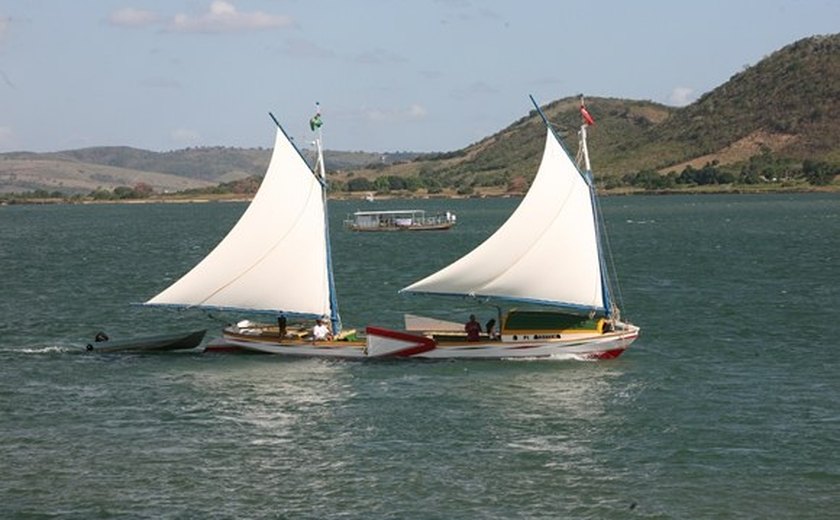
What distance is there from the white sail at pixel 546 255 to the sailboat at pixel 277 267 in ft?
14.4

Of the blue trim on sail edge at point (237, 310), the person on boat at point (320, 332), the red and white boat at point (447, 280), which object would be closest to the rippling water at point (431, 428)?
the red and white boat at point (447, 280)

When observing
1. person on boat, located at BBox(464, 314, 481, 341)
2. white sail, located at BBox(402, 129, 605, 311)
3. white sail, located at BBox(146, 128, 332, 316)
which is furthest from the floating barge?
person on boat, located at BBox(464, 314, 481, 341)

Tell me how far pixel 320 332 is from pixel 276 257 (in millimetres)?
3816

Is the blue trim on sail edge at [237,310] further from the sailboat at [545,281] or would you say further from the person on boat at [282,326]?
the sailboat at [545,281]

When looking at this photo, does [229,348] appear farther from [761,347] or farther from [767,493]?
[767,493]

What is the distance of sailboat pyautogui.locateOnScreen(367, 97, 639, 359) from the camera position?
5397 centimetres

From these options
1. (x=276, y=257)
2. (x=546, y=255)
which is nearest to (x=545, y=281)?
(x=546, y=255)

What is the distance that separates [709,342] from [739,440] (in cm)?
2051

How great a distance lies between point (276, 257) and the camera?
56.3 metres

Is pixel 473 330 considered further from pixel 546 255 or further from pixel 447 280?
pixel 546 255

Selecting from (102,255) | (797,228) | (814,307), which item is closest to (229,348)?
(814,307)

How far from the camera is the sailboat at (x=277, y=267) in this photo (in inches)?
2191

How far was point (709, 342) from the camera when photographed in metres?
60.8

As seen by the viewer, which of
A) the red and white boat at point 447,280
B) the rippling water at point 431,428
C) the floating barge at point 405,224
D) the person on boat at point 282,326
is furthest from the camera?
the floating barge at point 405,224
